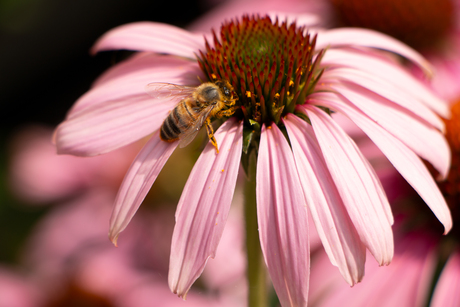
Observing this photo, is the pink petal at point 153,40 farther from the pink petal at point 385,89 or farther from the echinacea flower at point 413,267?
the echinacea flower at point 413,267

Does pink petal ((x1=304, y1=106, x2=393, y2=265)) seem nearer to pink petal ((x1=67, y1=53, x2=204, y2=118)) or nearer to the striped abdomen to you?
the striped abdomen

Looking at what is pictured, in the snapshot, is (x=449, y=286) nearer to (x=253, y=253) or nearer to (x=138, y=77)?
(x=253, y=253)

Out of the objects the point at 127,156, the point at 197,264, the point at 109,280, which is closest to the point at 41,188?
the point at 127,156

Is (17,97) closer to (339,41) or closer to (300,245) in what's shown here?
(339,41)

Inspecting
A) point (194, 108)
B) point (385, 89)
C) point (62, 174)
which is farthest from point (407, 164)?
point (62, 174)

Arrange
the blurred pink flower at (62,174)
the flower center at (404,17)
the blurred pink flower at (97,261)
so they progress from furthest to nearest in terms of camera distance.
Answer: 1. the blurred pink flower at (62,174)
2. the flower center at (404,17)
3. the blurred pink flower at (97,261)

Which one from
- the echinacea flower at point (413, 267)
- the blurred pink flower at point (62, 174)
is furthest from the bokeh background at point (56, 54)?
the echinacea flower at point (413, 267)
